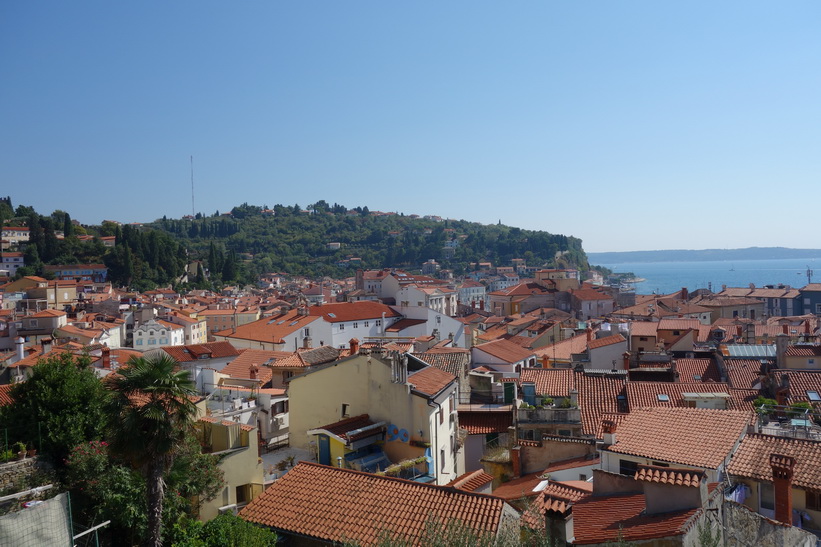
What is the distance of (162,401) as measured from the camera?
32.2 feet

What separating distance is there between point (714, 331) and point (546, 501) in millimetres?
37804

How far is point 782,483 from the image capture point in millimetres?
10445

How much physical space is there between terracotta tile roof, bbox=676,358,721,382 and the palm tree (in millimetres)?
21592

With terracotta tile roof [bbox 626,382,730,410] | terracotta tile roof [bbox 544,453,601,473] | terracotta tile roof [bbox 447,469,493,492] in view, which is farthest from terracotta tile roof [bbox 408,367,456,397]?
terracotta tile roof [bbox 626,382,730,410]

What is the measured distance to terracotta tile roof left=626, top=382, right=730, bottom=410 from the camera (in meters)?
19.6

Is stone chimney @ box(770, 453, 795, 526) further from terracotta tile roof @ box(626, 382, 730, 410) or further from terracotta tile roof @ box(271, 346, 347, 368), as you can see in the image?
terracotta tile roof @ box(271, 346, 347, 368)

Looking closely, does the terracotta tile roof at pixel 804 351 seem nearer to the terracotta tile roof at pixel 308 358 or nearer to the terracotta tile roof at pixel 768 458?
the terracotta tile roof at pixel 768 458

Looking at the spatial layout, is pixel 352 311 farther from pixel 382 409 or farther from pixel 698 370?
pixel 382 409

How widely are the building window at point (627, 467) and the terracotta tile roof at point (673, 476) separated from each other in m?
2.05

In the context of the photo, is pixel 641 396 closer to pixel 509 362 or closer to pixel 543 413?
pixel 543 413

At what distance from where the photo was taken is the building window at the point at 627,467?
10761 millimetres

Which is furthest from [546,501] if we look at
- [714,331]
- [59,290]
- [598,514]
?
[59,290]

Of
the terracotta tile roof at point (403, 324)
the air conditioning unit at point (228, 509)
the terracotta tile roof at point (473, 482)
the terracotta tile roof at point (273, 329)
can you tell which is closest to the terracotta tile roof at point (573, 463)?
the terracotta tile roof at point (473, 482)

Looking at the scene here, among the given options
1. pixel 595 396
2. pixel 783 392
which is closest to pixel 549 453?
pixel 595 396
